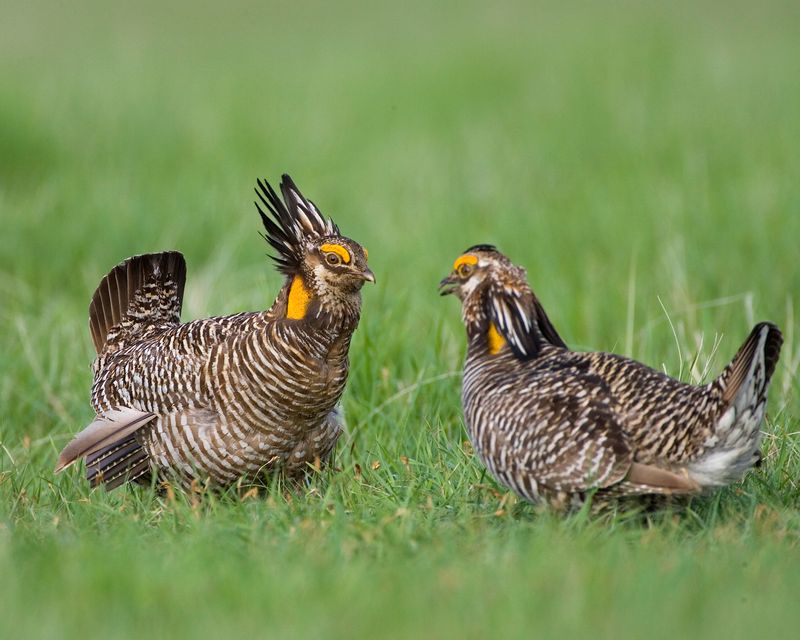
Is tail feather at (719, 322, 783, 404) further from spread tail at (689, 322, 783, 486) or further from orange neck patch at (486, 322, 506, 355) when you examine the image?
orange neck patch at (486, 322, 506, 355)

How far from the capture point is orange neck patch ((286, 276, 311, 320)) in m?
4.96

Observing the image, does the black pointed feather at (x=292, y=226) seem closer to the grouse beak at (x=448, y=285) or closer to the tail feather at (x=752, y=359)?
the grouse beak at (x=448, y=285)

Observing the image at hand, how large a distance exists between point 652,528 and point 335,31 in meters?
17.0

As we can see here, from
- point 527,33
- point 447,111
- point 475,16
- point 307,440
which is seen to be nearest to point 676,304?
point 307,440

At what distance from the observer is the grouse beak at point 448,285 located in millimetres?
4922

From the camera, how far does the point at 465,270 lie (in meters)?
4.91

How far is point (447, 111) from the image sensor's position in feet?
43.4

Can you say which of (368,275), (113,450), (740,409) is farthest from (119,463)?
(740,409)

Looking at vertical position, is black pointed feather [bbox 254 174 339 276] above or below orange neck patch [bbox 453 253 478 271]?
above

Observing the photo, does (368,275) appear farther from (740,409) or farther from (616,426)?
(740,409)

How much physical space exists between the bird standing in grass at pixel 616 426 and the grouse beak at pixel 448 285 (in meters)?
0.54

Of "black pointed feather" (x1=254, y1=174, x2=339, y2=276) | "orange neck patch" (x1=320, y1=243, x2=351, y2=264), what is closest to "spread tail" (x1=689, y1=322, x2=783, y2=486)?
"orange neck patch" (x1=320, y1=243, x2=351, y2=264)

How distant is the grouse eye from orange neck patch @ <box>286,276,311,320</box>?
0.59m

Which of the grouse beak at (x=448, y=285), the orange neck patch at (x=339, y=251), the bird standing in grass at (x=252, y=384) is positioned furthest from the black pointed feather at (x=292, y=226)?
the grouse beak at (x=448, y=285)
